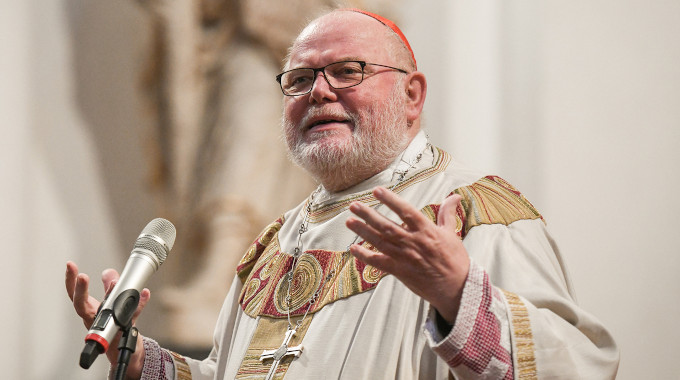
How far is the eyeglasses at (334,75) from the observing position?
8.70 feet

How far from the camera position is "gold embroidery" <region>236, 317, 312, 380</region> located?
91.2 inches

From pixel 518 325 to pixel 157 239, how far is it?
2.93 ft

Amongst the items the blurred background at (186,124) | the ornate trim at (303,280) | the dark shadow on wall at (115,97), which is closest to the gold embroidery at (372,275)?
the ornate trim at (303,280)

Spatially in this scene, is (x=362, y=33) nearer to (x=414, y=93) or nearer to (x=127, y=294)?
(x=414, y=93)

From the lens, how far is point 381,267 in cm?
168

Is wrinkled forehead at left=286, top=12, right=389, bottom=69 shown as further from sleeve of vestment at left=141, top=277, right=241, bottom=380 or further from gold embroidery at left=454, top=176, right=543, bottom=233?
sleeve of vestment at left=141, top=277, right=241, bottom=380

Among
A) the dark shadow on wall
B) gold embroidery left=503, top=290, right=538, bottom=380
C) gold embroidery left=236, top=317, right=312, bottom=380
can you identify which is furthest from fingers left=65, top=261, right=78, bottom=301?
the dark shadow on wall

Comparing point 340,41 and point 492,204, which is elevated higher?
point 340,41

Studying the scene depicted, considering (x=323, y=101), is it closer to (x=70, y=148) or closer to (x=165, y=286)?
(x=165, y=286)

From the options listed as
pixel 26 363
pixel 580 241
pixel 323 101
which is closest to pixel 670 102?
pixel 580 241

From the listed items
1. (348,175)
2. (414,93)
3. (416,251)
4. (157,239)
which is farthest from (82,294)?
(414,93)

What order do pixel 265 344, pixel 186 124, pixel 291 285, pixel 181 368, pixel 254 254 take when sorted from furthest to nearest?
pixel 186 124
pixel 254 254
pixel 181 368
pixel 291 285
pixel 265 344

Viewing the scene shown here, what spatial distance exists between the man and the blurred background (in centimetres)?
87

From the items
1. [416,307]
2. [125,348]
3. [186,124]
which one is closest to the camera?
[125,348]
